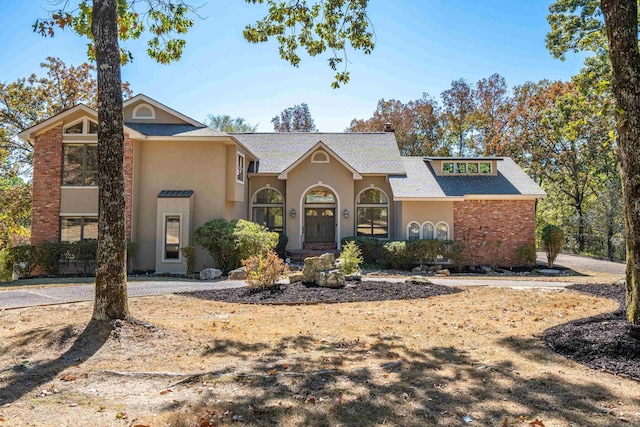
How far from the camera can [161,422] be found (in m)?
3.33

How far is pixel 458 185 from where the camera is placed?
19969 millimetres

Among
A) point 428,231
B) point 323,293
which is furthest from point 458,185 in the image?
point 323,293

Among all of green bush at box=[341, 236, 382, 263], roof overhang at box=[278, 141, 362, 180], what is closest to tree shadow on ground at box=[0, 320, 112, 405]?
green bush at box=[341, 236, 382, 263]

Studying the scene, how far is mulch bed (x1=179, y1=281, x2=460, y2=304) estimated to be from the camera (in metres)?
9.55

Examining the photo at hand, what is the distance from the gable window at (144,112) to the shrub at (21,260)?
679cm

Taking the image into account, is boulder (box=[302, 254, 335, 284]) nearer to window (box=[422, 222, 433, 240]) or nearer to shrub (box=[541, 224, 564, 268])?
window (box=[422, 222, 433, 240])

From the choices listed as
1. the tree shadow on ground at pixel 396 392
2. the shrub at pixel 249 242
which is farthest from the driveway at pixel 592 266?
the tree shadow on ground at pixel 396 392

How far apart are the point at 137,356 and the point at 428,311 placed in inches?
218

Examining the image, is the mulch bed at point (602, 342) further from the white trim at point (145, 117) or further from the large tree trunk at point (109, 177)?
the white trim at point (145, 117)

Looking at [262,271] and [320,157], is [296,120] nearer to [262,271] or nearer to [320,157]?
[320,157]

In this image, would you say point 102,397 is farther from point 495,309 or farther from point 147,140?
point 147,140

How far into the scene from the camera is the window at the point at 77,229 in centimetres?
1603

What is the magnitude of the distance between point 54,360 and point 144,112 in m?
15.0

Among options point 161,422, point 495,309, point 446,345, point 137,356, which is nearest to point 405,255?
point 495,309
